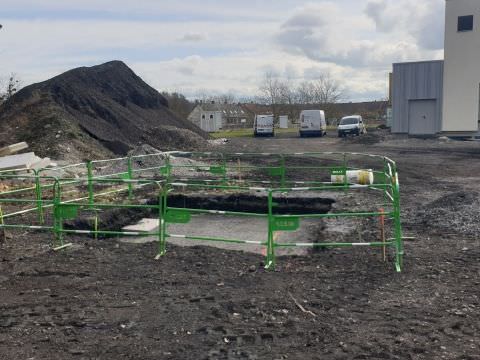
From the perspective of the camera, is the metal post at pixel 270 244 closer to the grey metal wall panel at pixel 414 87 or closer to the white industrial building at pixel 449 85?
the white industrial building at pixel 449 85

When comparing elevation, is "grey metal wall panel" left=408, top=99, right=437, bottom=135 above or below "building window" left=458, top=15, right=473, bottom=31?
below

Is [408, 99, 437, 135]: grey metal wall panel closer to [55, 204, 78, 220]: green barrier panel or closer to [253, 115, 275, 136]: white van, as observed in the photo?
[253, 115, 275, 136]: white van

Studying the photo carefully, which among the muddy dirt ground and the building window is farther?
the building window

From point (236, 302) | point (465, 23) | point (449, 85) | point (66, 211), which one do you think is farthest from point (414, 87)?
point (236, 302)

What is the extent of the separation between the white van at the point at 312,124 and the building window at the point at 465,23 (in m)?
13.4

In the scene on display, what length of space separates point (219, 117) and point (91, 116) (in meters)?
46.2

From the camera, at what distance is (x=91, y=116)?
29.7 m

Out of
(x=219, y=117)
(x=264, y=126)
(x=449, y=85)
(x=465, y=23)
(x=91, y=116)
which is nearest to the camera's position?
(x=91, y=116)

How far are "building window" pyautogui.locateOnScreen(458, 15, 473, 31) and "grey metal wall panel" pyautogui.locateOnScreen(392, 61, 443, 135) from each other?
8.95ft

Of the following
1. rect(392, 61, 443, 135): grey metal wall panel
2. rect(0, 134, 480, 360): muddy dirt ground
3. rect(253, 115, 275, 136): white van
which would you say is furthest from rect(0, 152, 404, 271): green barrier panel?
rect(253, 115, 275, 136): white van

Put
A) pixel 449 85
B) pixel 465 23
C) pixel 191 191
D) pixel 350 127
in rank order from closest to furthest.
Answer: pixel 191 191 → pixel 465 23 → pixel 449 85 → pixel 350 127

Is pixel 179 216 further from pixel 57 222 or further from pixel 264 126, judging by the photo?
pixel 264 126

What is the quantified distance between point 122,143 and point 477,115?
2515 cm

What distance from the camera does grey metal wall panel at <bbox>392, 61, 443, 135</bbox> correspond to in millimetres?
37688
